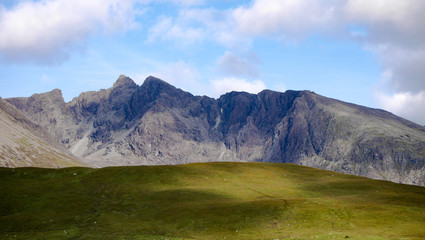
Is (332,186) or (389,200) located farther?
(332,186)

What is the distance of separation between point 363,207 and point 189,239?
28431 mm

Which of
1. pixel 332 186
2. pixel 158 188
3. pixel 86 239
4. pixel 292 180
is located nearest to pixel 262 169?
pixel 292 180

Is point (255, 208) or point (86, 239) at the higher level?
point (255, 208)

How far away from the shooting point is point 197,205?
67188 millimetres

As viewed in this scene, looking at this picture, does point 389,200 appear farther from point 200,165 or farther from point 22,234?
point 22,234

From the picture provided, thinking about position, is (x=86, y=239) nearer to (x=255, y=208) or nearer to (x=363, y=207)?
(x=255, y=208)

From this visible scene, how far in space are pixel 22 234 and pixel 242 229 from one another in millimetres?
31496

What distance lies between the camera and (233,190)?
265 ft

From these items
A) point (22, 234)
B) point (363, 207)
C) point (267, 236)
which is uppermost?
point (363, 207)

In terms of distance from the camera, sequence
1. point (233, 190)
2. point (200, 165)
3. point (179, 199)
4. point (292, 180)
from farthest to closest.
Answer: point (200, 165) → point (292, 180) → point (233, 190) → point (179, 199)

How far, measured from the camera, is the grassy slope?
174 ft

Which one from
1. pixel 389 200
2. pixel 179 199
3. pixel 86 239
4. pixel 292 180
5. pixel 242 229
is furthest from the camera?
pixel 292 180

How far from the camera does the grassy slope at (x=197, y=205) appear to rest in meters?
53.0

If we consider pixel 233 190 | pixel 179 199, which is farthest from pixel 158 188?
pixel 233 190
